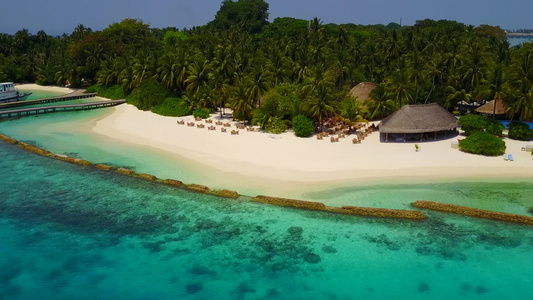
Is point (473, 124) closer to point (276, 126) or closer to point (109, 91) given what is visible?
point (276, 126)

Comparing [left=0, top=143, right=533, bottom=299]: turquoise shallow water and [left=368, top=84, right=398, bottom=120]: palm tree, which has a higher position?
[left=368, top=84, right=398, bottom=120]: palm tree

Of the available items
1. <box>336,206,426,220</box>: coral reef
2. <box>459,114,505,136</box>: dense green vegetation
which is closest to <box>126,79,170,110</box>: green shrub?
<box>459,114,505,136</box>: dense green vegetation

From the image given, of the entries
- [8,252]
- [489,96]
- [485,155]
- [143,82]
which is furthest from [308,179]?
[143,82]

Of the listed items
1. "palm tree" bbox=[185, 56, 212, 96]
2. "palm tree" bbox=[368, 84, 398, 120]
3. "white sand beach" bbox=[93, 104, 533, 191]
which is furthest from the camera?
"palm tree" bbox=[185, 56, 212, 96]

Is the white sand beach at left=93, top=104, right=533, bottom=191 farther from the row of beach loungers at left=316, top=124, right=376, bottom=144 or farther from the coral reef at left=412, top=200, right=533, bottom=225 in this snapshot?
the coral reef at left=412, top=200, right=533, bottom=225

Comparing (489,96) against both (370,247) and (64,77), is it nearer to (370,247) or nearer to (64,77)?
(370,247)

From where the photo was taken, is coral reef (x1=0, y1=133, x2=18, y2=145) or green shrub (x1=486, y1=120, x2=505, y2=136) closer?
green shrub (x1=486, y1=120, x2=505, y2=136)

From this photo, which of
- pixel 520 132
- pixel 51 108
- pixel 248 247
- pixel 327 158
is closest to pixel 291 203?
pixel 248 247
